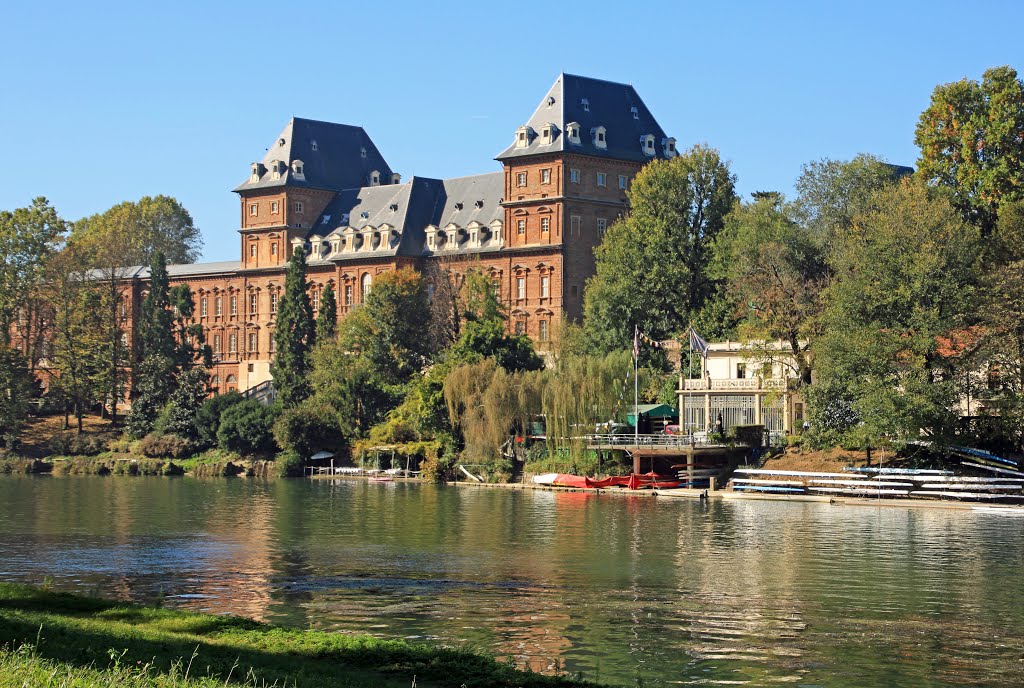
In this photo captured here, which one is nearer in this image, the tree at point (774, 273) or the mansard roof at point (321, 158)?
the tree at point (774, 273)

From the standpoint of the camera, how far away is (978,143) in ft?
257

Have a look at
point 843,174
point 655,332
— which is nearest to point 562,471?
point 655,332

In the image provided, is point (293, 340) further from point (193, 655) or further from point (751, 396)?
point (193, 655)

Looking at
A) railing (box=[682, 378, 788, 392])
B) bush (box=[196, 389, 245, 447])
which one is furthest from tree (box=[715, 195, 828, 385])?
bush (box=[196, 389, 245, 447])

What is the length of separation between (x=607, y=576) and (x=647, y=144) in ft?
240

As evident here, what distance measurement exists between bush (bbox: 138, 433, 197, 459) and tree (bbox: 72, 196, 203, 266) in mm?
54946

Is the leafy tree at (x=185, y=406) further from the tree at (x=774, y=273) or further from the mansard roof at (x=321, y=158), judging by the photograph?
the tree at (x=774, y=273)

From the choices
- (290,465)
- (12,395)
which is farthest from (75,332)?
(290,465)

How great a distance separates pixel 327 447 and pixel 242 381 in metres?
38.3

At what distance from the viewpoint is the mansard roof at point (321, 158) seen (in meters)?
125

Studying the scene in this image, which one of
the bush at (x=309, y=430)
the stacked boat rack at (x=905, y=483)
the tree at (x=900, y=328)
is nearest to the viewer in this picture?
the stacked boat rack at (x=905, y=483)

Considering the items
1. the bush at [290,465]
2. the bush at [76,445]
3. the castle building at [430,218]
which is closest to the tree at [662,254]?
the castle building at [430,218]

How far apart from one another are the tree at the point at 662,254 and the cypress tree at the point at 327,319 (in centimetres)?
2188

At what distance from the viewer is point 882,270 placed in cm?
6494
